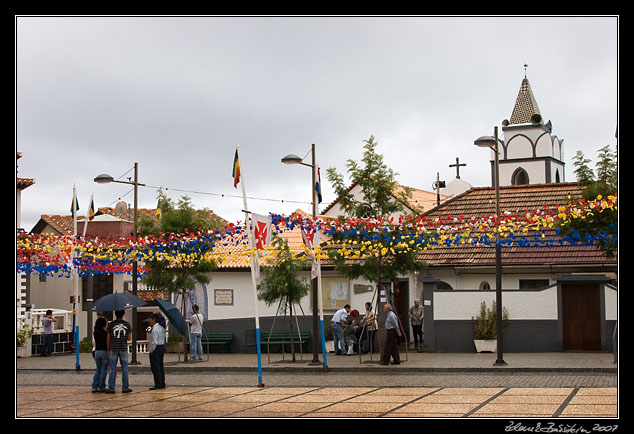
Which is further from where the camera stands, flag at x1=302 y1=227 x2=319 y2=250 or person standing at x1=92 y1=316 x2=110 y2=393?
flag at x1=302 y1=227 x2=319 y2=250

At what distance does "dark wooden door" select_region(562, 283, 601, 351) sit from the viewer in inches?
1014

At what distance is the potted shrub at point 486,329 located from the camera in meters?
26.4

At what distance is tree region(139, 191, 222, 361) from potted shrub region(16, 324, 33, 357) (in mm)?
5574

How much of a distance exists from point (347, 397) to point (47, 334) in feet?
60.6

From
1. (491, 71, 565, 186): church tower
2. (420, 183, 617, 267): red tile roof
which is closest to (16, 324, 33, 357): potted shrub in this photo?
(420, 183, 617, 267): red tile roof

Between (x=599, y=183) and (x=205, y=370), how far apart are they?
40.4ft

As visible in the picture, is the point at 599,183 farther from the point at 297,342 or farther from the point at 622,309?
the point at 622,309

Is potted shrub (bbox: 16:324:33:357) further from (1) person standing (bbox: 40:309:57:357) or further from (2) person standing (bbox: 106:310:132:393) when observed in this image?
(2) person standing (bbox: 106:310:132:393)

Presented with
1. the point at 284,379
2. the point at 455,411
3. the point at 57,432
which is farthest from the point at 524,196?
the point at 57,432

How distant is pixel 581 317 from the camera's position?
25.9 metres

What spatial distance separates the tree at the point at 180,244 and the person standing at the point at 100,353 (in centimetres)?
847

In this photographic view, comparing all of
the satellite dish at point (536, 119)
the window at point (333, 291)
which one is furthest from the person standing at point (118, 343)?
the satellite dish at point (536, 119)

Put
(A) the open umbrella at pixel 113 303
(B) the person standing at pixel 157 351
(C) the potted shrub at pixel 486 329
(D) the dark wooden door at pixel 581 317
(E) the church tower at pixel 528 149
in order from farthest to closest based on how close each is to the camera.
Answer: (E) the church tower at pixel 528 149 < (C) the potted shrub at pixel 486 329 < (D) the dark wooden door at pixel 581 317 < (A) the open umbrella at pixel 113 303 < (B) the person standing at pixel 157 351

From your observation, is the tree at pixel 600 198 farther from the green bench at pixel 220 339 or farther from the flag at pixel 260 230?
the green bench at pixel 220 339
